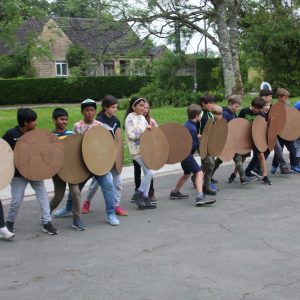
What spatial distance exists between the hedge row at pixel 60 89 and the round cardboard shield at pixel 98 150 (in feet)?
92.2

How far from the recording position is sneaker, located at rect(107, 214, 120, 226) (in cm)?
604

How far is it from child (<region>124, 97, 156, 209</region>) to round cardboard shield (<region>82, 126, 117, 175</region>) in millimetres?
511

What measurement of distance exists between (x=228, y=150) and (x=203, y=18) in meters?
15.5

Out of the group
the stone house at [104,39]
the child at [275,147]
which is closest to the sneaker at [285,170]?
the child at [275,147]

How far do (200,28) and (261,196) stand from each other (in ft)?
53.9

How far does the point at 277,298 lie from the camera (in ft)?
12.6

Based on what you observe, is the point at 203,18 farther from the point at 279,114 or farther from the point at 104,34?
the point at 279,114

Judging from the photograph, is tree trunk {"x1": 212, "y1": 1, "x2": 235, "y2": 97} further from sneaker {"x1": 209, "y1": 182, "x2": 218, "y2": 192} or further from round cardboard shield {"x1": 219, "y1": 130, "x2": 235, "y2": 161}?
sneaker {"x1": 209, "y1": 182, "x2": 218, "y2": 192}

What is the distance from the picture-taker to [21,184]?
563cm

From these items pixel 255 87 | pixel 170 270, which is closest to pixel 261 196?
pixel 170 270

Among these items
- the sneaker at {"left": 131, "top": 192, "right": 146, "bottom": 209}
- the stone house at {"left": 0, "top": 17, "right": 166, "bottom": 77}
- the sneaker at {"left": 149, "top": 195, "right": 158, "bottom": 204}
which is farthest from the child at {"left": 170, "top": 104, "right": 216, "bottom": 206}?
the stone house at {"left": 0, "top": 17, "right": 166, "bottom": 77}

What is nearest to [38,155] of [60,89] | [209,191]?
[209,191]

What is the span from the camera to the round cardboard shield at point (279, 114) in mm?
8578

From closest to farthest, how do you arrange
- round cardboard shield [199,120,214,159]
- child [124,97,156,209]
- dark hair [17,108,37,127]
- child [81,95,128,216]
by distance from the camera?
dark hair [17,108,37,127], child [81,95,128,216], child [124,97,156,209], round cardboard shield [199,120,214,159]
